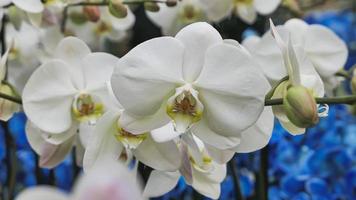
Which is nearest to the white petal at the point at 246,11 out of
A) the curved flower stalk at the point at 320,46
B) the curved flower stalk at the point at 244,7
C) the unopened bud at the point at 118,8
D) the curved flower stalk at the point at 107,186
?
the curved flower stalk at the point at 244,7

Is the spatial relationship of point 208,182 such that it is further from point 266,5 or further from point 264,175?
point 266,5

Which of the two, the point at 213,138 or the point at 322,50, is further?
the point at 322,50

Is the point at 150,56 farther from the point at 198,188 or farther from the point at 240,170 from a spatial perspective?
the point at 240,170

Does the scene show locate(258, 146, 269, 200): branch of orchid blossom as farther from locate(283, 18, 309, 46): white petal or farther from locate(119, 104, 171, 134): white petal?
locate(119, 104, 171, 134): white petal

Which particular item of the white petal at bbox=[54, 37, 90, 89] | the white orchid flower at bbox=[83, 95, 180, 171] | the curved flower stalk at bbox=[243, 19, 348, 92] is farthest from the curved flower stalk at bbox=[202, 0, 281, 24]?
the white orchid flower at bbox=[83, 95, 180, 171]

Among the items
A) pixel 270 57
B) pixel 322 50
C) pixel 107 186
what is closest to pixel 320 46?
pixel 322 50
